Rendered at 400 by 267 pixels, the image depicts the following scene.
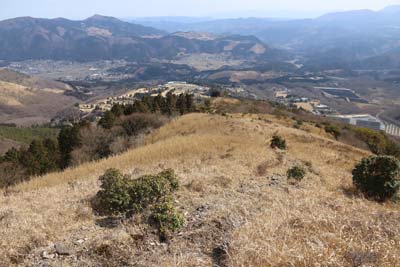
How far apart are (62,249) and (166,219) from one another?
174 centimetres

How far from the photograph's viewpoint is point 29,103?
152 metres

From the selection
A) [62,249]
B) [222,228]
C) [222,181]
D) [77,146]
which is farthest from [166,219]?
[77,146]

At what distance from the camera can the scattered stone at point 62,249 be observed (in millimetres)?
5660

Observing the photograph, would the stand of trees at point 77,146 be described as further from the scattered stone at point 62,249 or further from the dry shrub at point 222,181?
the scattered stone at point 62,249

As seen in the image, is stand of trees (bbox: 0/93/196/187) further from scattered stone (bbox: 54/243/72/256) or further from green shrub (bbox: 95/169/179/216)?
scattered stone (bbox: 54/243/72/256)

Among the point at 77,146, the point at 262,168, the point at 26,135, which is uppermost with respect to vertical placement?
the point at 262,168

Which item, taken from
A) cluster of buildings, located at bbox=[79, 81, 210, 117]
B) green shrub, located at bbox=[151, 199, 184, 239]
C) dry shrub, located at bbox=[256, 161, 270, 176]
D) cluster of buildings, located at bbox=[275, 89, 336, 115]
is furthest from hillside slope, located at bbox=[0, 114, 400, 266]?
cluster of buildings, located at bbox=[275, 89, 336, 115]

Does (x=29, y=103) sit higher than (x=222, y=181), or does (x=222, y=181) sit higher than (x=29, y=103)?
(x=222, y=181)

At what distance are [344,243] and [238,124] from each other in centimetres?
2041

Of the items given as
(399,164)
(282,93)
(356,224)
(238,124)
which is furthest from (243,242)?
(282,93)

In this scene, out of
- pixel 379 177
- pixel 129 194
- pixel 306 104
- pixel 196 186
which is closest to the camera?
pixel 129 194

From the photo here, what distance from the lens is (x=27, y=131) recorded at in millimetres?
81062

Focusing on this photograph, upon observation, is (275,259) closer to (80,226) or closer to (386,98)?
(80,226)

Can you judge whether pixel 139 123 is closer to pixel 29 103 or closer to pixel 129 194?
pixel 129 194
